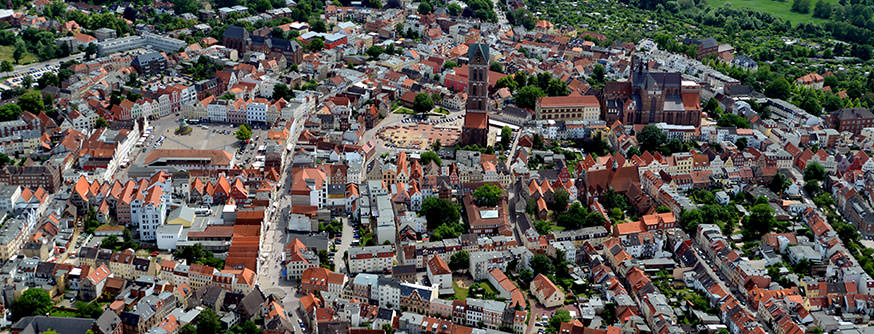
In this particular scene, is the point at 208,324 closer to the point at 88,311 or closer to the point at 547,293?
the point at 88,311

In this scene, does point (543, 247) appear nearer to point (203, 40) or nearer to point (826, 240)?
point (826, 240)

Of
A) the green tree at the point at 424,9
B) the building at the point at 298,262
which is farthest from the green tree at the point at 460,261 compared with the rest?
the green tree at the point at 424,9

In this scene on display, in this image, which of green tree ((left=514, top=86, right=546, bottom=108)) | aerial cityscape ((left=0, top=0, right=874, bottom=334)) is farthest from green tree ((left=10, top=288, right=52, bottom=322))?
green tree ((left=514, top=86, right=546, bottom=108))

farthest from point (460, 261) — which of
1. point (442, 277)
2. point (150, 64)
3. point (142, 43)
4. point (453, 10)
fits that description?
point (453, 10)

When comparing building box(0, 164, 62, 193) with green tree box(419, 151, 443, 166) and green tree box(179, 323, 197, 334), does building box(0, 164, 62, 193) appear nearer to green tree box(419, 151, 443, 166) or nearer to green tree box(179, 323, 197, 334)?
green tree box(179, 323, 197, 334)

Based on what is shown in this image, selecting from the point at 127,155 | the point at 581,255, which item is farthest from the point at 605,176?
the point at 127,155

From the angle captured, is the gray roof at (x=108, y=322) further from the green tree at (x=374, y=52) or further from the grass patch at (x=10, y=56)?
the green tree at (x=374, y=52)
